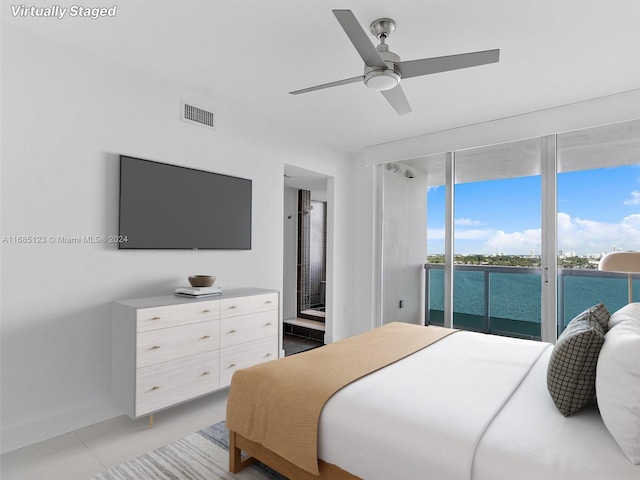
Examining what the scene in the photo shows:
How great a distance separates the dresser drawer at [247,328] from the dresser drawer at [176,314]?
0.15m

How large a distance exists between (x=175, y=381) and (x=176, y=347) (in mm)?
237

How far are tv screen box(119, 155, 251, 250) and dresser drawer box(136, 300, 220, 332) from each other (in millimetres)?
609

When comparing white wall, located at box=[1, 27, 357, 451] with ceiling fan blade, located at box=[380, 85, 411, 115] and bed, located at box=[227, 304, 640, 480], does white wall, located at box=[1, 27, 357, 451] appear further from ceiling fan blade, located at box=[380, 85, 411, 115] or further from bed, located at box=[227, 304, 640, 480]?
ceiling fan blade, located at box=[380, 85, 411, 115]

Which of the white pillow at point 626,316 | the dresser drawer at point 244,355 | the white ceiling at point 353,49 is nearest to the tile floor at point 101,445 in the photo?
the dresser drawer at point 244,355

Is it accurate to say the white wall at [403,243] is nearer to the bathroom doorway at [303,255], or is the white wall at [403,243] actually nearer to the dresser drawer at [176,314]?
the bathroom doorway at [303,255]

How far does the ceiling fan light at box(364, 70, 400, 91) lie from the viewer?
6.96 ft

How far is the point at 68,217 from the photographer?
2.53 m

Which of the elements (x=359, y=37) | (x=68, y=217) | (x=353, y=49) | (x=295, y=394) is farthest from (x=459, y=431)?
(x=68, y=217)

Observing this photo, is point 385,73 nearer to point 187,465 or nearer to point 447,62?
point 447,62

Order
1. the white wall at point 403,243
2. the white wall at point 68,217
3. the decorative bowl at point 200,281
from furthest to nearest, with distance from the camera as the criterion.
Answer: the white wall at point 403,243 → the decorative bowl at point 200,281 → the white wall at point 68,217

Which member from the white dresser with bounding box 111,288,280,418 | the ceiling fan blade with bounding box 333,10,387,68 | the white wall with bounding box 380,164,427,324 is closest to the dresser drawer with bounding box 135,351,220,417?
the white dresser with bounding box 111,288,280,418

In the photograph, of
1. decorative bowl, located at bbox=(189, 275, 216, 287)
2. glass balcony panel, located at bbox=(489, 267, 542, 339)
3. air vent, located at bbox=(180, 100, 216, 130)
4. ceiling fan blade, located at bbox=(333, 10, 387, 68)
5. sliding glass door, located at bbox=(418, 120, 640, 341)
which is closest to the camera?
ceiling fan blade, located at bbox=(333, 10, 387, 68)

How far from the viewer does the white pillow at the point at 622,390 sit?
3.88 ft

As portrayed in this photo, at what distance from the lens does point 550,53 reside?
2.62m
